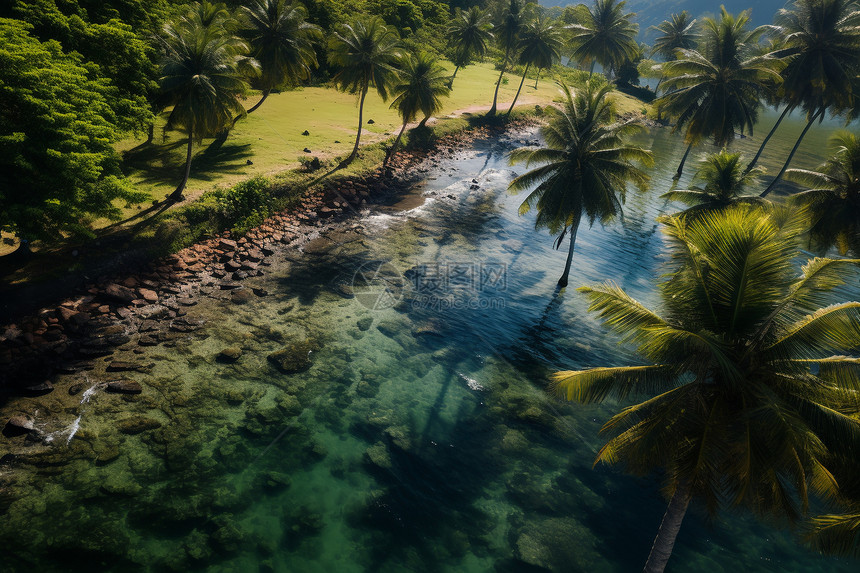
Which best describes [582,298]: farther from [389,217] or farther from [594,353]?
[389,217]

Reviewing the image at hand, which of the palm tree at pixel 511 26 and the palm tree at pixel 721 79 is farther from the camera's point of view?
the palm tree at pixel 511 26

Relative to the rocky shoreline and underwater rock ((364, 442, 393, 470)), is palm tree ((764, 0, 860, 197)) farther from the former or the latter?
underwater rock ((364, 442, 393, 470))

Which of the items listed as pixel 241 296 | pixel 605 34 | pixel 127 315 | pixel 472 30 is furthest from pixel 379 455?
pixel 605 34

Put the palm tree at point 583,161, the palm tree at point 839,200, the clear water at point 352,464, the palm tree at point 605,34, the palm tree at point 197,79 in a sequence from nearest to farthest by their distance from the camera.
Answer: the clear water at point 352,464, the palm tree at point 839,200, the palm tree at point 583,161, the palm tree at point 197,79, the palm tree at point 605,34

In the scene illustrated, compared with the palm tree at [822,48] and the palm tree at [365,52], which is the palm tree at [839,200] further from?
the palm tree at [365,52]

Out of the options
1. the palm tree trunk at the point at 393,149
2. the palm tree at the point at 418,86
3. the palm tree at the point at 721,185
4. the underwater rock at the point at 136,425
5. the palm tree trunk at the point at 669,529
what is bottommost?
the underwater rock at the point at 136,425

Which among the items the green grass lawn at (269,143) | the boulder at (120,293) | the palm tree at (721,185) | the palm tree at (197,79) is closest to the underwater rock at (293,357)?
the boulder at (120,293)
